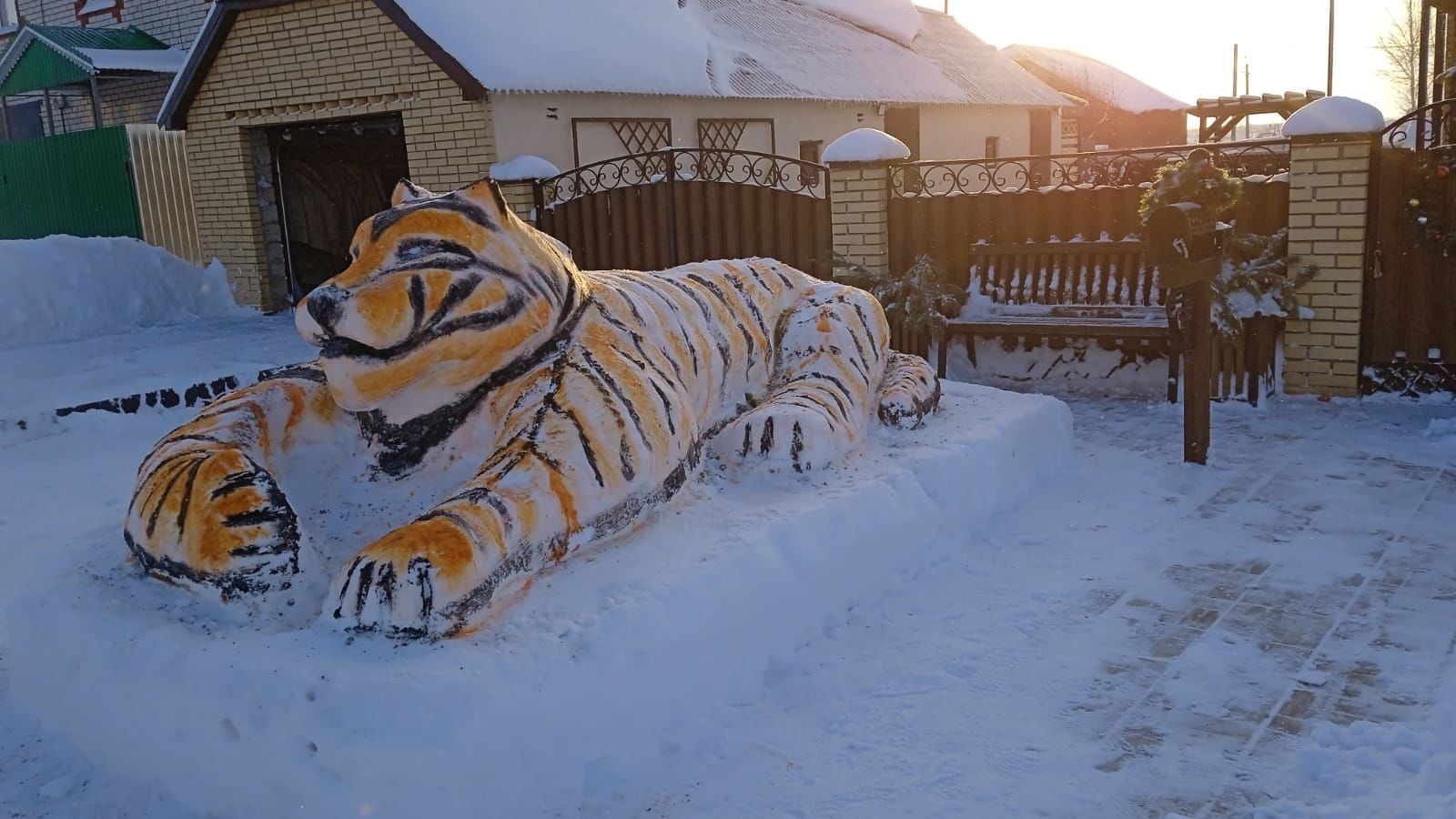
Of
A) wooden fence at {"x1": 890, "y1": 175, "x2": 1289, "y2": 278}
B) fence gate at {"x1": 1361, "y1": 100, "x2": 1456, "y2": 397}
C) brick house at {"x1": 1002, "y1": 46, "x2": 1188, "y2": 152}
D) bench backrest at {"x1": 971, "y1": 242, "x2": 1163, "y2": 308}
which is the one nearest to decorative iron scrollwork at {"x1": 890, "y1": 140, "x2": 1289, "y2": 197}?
wooden fence at {"x1": 890, "y1": 175, "x2": 1289, "y2": 278}

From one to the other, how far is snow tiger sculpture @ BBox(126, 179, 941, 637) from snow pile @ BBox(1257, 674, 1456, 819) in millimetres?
1889

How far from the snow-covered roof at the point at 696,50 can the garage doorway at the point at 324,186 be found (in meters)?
1.28

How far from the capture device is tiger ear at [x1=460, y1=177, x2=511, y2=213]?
3340 mm

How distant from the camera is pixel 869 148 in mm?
8883

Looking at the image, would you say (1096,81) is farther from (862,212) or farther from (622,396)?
(622,396)

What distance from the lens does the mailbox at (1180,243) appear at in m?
5.59

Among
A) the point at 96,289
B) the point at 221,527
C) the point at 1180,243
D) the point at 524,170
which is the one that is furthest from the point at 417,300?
the point at 96,289

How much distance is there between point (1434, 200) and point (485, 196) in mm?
6168

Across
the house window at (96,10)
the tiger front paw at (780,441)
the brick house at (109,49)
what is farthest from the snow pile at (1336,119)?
the house window at (96,10)

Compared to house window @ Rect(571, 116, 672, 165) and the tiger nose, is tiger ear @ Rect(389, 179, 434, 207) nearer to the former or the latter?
the tiger nose

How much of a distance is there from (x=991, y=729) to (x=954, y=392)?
2.96 metres

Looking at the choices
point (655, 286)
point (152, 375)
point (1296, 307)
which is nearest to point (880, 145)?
point (1296, 307)

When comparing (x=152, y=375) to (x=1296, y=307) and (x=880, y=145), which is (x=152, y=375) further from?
(x=1296, y=307)

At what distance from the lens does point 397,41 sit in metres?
11.3
